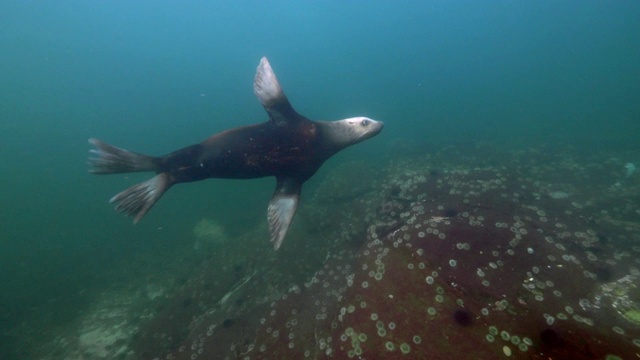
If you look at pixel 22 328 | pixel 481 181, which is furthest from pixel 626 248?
pixel 22 328

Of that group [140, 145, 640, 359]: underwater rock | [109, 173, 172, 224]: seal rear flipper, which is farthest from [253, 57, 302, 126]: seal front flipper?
[140, 145, 640, 359]: underwater rock

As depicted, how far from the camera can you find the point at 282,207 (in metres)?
5.47

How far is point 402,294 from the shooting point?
3.76 m

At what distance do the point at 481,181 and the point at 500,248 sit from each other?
2910 millimetres

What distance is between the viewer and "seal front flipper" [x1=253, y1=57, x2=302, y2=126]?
532 centimetres

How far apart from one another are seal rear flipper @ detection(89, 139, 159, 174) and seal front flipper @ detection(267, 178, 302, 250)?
212cm

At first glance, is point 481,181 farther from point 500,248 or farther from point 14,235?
point 14,235

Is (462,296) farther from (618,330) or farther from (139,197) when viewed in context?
(139,197)

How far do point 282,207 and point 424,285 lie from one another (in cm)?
267

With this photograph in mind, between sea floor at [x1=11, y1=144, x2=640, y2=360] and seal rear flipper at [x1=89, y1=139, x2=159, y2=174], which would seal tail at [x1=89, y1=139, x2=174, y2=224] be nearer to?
seal rear flipper at [x1=89, y1=139, x2=159, y2=174]

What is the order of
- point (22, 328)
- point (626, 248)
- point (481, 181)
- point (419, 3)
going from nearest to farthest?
point (626, 248)
point (481, 181)
point (22, 328)
point (419, 3)

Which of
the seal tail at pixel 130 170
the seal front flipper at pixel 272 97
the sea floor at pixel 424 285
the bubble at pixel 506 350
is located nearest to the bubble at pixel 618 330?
the sea floor at pixel 424 285

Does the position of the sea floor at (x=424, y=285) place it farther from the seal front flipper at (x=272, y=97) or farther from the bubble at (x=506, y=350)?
the seal front flipper at (x=272, y=97)

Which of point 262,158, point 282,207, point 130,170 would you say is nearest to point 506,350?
point 282,207
